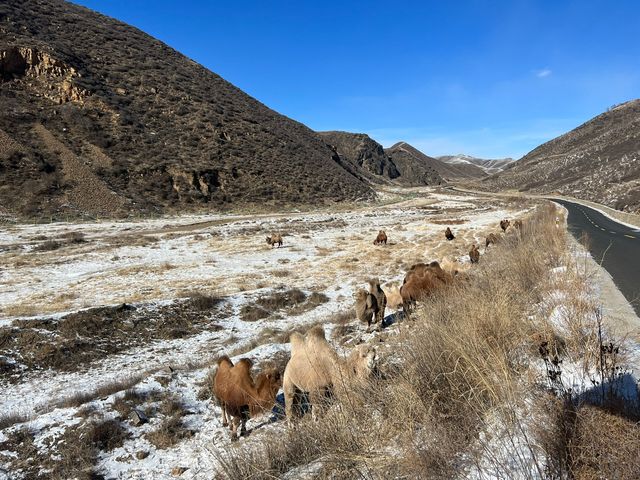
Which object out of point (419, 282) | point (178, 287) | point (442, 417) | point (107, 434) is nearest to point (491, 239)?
point (419, 282)

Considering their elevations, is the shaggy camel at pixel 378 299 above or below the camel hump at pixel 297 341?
below

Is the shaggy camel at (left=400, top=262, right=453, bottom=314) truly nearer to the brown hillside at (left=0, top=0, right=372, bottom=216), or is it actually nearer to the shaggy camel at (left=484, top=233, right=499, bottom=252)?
the shaggy camel at (left=484, top=233, right=499, bottom=252)

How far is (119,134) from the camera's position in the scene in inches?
2015

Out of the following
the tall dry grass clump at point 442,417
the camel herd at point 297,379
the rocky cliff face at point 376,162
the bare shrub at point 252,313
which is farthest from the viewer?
the rocky cliff face at point 376,162

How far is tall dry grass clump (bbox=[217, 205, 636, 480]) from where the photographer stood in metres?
2.75

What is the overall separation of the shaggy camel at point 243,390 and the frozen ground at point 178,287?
32 cm

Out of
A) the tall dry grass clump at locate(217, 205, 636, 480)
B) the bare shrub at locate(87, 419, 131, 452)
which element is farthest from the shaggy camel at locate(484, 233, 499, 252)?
the bare shrub at locate(87, 419, 131, 452)

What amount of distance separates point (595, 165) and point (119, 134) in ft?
315

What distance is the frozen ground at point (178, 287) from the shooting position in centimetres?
671

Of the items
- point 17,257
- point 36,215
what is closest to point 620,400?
point 17,257

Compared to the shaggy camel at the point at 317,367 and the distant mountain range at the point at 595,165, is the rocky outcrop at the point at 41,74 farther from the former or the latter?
the distant mountain range at the point at 595,165

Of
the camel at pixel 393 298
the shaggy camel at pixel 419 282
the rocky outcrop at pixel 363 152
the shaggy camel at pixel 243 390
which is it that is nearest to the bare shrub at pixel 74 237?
the camel at pixel 393 298

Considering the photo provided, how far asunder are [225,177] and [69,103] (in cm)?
2085

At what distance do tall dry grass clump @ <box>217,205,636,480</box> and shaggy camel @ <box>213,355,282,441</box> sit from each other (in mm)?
1715
